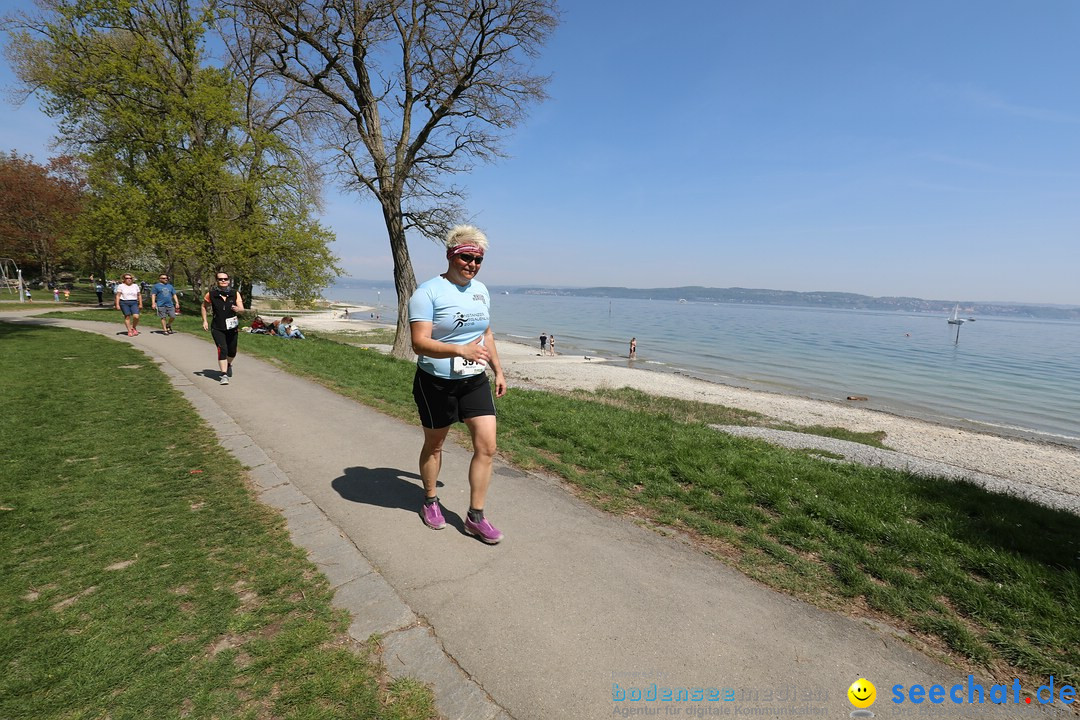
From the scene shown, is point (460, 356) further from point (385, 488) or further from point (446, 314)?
point (385, 488)

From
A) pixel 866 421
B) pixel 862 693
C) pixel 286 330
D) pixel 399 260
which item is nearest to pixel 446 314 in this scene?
pixel 862 693

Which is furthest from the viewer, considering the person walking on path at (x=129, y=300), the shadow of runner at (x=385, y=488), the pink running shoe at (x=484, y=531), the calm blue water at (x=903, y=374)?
the calm blue water at (x=903, y=374)

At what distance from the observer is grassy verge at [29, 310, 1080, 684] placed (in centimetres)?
271

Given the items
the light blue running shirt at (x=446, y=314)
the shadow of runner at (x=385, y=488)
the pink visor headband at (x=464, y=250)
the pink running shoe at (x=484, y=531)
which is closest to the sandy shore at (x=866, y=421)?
the shadow of runner at (x=385, y=488)

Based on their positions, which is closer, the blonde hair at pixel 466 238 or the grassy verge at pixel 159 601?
the grassy verge at pixel 159 601

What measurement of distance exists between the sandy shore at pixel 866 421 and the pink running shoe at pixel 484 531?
40.2 feet

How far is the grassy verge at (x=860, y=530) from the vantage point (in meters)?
2.71

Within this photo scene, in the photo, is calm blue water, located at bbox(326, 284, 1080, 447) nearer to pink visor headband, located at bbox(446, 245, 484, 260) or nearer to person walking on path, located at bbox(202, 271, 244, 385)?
pink visor headband, located at bbox(446, 245, 484, 260)

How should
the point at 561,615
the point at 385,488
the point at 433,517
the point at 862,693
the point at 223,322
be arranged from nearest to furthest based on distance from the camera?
1. the point at 862,693
2. the point at 561,615
3. the point at 433,517
4. the point at 385,488
5. the point at 223,322

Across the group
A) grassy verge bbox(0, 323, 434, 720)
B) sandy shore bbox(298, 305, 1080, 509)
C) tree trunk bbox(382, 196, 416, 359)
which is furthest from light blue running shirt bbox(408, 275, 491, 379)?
sandy shore bbox(298, 305, 1080, 509)

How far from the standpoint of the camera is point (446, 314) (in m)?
3.23

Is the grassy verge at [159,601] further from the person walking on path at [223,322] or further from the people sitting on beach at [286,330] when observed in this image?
the people sitting on beach at [286,330]

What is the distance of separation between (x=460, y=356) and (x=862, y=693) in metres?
2.87

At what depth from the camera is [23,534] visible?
3186 mm
